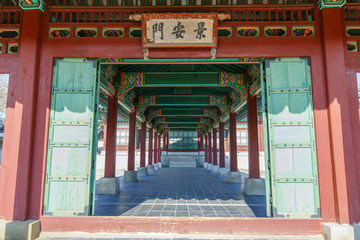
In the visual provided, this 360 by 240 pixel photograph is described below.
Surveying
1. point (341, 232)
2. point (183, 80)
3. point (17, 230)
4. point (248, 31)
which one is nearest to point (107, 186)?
point (17, 230)

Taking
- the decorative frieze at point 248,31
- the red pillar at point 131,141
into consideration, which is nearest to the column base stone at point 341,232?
the decorative frieze at point 248,31

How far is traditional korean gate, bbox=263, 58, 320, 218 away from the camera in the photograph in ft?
15.1

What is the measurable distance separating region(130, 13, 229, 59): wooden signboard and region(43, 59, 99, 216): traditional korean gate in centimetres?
131

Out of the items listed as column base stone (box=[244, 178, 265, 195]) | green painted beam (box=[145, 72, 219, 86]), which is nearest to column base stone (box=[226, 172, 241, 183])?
column base stone (box=[244, 178, 265, 195])

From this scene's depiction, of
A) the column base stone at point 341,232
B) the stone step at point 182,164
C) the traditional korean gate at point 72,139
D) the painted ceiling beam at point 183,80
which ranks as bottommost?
the stone step at point 182,164

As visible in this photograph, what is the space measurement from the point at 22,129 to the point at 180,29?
356cm

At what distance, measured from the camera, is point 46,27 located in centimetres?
505

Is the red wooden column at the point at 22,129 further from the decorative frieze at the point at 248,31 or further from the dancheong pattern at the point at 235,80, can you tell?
the dancheong pattern at the point at 235,80

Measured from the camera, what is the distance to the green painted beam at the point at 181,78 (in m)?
9.23

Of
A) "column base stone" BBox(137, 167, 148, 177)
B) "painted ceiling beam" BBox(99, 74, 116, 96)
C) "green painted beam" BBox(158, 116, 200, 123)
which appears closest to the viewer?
"painted ceiling beam" BBox(99, 74, 116, 96)

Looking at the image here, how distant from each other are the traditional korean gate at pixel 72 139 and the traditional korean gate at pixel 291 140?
11.6 ft

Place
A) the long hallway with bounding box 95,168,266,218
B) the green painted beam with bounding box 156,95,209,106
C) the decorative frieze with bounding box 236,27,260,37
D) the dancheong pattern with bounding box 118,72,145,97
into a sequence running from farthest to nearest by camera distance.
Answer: the green painted beam with bounding box 156,95,209,106 → the dancheong pattern with bounding box 118,72,145,97 → the long hallway with bounding box 95,168,266,218 → the decorative frieze with bounding box 236,27,260,37

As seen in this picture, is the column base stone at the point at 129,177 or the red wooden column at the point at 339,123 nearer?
the red wooden column at the point at 339,123

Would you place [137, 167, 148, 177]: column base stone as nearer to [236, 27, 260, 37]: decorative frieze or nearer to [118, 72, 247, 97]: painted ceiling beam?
[118, 72, 247, 97]: painted ceiling beam
